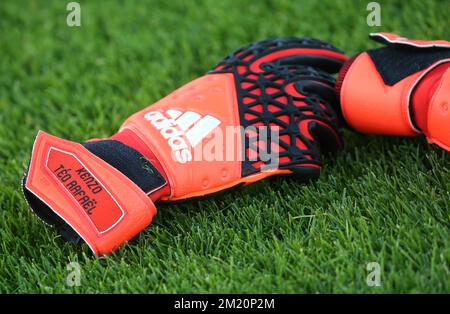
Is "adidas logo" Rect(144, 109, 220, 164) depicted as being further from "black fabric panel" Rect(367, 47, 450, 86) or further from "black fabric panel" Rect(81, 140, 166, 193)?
"black fabric panel" Rect(367, 47, 450, 86)

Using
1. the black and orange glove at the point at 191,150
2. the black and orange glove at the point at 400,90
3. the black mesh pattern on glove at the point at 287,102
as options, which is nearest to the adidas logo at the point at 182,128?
the black and orange glove at the point at 191,150

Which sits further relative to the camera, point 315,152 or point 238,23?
point 238,23

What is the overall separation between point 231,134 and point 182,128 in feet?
0.42

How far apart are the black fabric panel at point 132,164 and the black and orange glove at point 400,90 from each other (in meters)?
0.55

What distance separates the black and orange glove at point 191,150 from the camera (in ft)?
5.38

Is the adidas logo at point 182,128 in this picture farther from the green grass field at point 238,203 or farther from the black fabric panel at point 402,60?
the black fabric panel at point 402,60

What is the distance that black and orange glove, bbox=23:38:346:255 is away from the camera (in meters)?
1.64

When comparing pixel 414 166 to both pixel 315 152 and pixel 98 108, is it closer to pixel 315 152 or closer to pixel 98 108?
pixel 315 152

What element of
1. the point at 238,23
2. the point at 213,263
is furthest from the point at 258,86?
the point at 238,23
